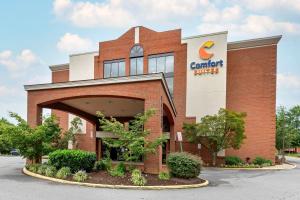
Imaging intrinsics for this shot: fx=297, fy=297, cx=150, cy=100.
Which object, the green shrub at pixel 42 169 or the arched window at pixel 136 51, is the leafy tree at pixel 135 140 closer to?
the green shrub at pixel 42 169

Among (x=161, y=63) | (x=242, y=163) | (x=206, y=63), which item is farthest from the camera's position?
(x=161, y=63)

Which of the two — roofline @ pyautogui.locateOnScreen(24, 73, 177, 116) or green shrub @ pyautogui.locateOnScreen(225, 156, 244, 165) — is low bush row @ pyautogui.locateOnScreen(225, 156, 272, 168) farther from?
roofline @ pyautogui.locateOnScreen(24, 73, 177, 116)

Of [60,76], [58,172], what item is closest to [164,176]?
[58,172]

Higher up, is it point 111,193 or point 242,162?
point 111,193

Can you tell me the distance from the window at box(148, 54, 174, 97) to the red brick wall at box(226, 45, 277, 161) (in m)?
6.37

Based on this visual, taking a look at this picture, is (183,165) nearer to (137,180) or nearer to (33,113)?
(137,180)

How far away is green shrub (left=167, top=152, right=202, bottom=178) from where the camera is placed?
15.0 metres

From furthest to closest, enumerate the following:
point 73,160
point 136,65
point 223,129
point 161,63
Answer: point 136,65 → point 161,63 → point 223,129 → point 73,160

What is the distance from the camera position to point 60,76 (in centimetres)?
4303

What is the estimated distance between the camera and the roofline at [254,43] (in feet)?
100

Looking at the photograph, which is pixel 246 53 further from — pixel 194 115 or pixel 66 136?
pixel 66 136

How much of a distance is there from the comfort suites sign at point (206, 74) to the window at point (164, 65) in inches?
84.2

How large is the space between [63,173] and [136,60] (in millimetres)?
23388

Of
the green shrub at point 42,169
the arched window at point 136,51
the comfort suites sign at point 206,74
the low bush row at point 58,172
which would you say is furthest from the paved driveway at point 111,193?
the arched window at point 136,51
